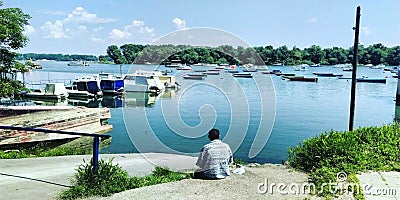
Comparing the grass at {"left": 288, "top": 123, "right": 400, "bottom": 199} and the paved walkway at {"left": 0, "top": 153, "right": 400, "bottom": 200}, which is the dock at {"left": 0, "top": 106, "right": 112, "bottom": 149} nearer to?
the paved walkway at {"left": 0, "top": 153, "right": 400, "bottom": 200}

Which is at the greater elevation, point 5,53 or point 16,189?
point 5,53

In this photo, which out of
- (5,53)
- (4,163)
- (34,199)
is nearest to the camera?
(34,199)

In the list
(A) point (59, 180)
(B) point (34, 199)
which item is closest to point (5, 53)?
(A) point (59, 180)

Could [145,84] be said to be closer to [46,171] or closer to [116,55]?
[116,55]

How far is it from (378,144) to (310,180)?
2.38 metres

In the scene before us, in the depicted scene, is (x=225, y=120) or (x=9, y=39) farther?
(x=225, y=120)

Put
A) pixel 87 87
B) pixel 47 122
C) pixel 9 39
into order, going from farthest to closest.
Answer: pixel 87 87, pixel 47 122, pixel 9 39

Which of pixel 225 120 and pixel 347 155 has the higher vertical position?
pixel 347 155

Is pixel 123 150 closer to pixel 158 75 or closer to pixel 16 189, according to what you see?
pixel 16 189

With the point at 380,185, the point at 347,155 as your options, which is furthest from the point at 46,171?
the point at 380,185

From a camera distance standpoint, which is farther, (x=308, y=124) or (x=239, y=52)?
(x=308, y=124)

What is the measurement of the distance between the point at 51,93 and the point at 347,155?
3855cm

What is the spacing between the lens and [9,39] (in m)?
14.0

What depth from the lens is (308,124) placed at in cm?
2509
